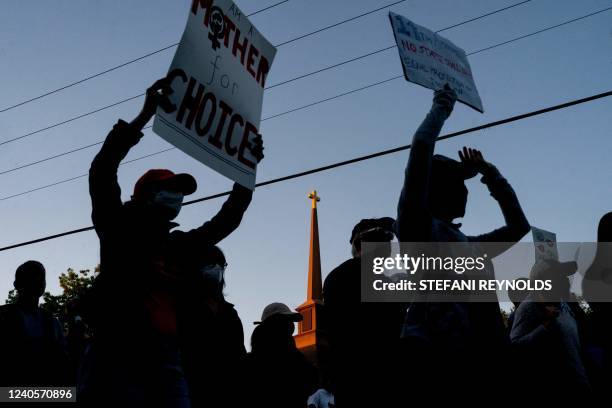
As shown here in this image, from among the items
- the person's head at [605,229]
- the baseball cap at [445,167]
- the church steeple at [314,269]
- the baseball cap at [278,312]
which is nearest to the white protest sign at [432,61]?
the baseball cap at [445,167]

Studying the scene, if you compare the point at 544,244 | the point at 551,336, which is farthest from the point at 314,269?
the point at 551,336

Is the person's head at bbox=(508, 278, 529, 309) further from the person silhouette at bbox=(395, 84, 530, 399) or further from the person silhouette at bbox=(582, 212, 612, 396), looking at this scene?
the person silhouette at bbox=(582, 212, 612, 396)

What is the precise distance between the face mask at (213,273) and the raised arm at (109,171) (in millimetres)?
1136

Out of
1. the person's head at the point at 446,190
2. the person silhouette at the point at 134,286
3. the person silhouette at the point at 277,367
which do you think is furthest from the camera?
the person silhouette at the point at 277,367

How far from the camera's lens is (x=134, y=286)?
235 cm

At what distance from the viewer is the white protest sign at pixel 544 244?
6.79m

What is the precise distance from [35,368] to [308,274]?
140 feet

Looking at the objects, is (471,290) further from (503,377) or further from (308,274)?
(308,274)

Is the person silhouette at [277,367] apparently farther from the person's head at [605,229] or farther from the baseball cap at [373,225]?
the person's head at [605,229]

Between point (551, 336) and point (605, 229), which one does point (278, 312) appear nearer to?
point (551, 336)

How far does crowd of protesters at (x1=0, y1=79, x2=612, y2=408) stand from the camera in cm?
219

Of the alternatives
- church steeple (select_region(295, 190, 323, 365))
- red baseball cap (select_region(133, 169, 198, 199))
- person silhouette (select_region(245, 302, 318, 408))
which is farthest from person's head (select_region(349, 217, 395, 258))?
church steeple (select_region(295, 190, 323, 365))

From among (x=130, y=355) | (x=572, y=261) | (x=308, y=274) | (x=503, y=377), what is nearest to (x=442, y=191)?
(x=503, y=377)

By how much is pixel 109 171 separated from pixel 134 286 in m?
0.50
